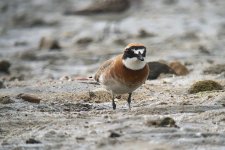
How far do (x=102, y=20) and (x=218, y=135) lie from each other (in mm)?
16079

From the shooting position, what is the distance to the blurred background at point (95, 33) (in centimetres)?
1695

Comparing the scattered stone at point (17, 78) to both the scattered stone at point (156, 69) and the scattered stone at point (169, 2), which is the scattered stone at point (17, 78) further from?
the scattered stone at point (169, 2)

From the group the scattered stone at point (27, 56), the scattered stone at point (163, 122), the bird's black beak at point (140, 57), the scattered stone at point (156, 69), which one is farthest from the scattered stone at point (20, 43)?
the scattered stone at point (163, 122)

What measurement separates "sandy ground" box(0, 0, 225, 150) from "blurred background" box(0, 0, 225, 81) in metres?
0.03

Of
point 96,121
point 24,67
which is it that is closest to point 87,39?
point 24,67

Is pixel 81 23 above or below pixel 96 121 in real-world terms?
above

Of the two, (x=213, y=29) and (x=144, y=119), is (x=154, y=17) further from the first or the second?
(x=144, y=119)

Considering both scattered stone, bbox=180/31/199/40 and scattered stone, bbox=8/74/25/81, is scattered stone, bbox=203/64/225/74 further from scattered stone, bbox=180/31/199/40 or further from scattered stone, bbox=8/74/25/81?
scattered stone, bbox=180/31/199/40

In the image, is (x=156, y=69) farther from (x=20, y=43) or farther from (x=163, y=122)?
(x=20, y=43)

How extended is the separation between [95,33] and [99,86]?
10.0 meters

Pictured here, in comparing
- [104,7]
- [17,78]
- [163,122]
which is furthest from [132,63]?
[104,7]

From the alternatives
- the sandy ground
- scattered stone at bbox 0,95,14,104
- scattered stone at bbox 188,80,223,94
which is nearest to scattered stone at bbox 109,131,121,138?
the sandy ground

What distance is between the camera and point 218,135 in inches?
281

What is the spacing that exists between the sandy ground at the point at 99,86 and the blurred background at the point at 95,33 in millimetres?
32
